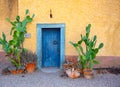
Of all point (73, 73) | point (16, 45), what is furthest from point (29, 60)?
point (73, 73)

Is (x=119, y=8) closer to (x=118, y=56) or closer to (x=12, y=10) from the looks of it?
(x=118, y=56)

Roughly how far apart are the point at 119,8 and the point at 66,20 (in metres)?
2.42

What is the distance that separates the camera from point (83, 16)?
1420 cm

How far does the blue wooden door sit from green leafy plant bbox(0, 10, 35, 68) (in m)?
1.15

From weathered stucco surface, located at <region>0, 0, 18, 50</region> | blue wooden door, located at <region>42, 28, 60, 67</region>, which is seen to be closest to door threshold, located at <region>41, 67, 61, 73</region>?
blue wooden door, located at <region>42, 28, 60, 67</region>

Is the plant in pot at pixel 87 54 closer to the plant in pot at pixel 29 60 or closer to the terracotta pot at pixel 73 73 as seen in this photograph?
the terracotta pot at pixel 73 73

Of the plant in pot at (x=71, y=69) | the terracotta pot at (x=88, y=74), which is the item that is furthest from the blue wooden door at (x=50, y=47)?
the terracotta pot at (x=88, y=74)

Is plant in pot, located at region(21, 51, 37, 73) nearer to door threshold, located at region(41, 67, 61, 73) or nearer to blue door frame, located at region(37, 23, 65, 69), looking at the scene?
blue door frame, located at region(37, 23, 65, 69)

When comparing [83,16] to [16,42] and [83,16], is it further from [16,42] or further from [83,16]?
[16,42]

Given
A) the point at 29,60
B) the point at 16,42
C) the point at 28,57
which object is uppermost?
the point at 16,42

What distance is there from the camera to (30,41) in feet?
47.4

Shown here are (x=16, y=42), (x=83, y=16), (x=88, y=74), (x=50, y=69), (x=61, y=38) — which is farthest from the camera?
(x=50, y=69)

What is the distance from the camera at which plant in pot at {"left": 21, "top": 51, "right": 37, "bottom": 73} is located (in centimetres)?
1384

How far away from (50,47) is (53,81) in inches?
108
